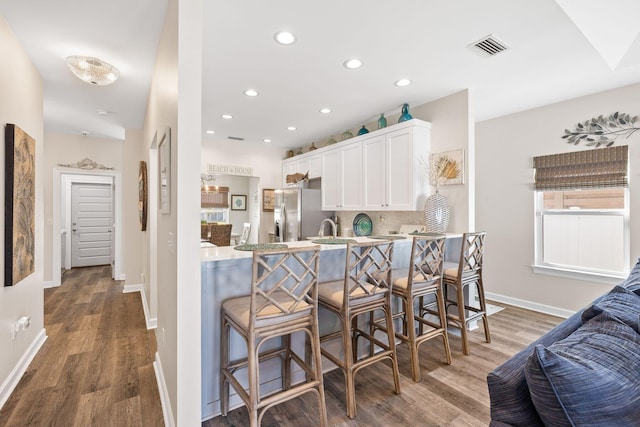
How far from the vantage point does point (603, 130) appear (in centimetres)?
331

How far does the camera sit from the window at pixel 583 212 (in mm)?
3250

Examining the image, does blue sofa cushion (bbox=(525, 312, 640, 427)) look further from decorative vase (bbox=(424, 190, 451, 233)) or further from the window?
the window

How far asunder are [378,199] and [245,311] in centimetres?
269

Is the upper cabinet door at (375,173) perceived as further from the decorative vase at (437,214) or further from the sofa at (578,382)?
the sofa at (578,382)

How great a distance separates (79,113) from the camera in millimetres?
4059

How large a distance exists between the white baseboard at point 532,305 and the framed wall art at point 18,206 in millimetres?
5231

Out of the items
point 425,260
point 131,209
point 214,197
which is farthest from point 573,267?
point 131,209

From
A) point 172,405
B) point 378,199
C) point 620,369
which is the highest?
point 378,199

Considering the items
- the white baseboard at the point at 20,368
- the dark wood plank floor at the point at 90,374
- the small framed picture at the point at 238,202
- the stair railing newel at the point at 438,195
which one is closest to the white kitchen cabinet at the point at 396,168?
the stair railing newel at the point at 438,195

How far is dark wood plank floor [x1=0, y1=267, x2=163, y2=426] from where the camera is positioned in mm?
1894

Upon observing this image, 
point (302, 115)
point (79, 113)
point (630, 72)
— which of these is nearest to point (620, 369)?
point (630, 72)

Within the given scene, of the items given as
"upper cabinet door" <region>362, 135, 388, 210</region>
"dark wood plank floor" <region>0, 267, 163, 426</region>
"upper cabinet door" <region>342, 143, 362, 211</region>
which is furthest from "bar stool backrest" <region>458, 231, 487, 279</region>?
"dark wood plank floor" <region>0, 267, 163, 426</region>

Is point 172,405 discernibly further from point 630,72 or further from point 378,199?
point 630,72

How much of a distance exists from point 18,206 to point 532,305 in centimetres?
543
